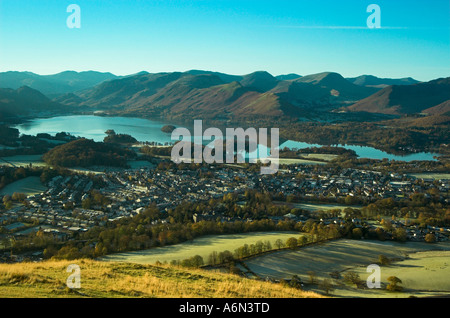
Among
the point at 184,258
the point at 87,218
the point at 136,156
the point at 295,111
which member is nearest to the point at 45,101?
the point at 295,111

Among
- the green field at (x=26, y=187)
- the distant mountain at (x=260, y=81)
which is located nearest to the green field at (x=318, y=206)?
the green field at (x=26, y=187)

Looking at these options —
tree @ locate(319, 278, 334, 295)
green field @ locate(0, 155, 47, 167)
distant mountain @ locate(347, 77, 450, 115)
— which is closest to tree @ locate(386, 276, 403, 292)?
tree @ locate(319, 278, 334, 295)

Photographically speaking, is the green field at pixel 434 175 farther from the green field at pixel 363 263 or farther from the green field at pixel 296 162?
the green field at pixel 363 263

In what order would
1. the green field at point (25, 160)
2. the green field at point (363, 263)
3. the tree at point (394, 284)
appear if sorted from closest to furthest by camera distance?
the tree at point (394, 284) < the green field at point (363, 263) < the green field at point (25, 160)

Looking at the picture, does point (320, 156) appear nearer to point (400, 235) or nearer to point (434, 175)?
Answer: point (434, 175)

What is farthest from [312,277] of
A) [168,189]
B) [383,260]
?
[168,189]

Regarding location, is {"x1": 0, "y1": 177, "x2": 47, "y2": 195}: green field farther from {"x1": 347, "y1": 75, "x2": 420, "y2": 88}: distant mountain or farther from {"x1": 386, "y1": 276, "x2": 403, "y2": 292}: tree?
{"x1": 347, "y1": 75, "x2": 420, "y2": 88}: distant mountain
